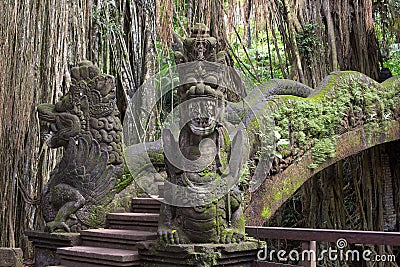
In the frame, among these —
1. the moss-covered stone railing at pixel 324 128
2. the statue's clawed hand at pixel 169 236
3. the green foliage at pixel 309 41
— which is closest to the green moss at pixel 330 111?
the moss-covered stone railing at pixel 324 128

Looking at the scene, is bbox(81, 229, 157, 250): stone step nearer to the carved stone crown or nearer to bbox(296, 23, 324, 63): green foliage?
the carved stone crown

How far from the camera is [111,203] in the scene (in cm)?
490

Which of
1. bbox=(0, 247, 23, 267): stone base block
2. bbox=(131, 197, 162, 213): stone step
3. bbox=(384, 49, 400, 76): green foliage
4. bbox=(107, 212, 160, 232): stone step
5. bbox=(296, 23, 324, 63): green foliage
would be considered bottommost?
bbox=(0, 247, 23, 267): stone base block

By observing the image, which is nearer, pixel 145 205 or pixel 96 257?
pixel 96 257

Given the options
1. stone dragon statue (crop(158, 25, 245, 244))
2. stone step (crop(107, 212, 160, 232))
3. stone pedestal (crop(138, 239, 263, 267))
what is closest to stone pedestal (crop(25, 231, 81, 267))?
stone step (crop(107, 212, 160, 232))

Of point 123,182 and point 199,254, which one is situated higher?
point 123,182

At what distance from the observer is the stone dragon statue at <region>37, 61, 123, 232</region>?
4.73m

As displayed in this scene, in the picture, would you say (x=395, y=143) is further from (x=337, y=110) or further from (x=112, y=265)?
(x=112, y=265)

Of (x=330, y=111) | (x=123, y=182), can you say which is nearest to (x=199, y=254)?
(x=123, y=182)

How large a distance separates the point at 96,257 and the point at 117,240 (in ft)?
0.93

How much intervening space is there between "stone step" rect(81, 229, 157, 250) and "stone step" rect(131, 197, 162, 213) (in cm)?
39

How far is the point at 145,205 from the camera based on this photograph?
16.0 feet

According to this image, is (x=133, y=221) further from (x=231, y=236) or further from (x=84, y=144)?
(x=231, y=236)

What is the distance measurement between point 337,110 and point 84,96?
8.33ft
